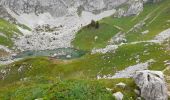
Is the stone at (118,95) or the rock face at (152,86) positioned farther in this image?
the rock face at (152,86)

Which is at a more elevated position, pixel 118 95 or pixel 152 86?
pixel 152 86

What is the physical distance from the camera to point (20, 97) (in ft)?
117

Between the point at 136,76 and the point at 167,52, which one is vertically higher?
the point at 167,52

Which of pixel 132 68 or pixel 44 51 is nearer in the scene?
pixel 132 68

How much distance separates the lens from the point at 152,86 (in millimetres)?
36750

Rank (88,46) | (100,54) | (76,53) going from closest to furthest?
(100,54) < (76,53) < (88,46)

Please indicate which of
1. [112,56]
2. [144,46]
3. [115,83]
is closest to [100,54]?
[112,56]

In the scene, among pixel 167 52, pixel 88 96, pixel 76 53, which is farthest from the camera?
pixel 76 53

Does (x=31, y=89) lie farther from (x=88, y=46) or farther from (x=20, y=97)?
(x=88, y=46)

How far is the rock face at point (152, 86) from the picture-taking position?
36.4 metres

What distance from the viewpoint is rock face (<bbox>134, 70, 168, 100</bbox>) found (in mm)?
36375

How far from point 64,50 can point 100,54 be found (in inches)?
3436

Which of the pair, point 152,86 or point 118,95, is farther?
point 152,86

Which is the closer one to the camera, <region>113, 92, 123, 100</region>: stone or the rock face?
<region>113, 92, 123, 100</region>: stone
